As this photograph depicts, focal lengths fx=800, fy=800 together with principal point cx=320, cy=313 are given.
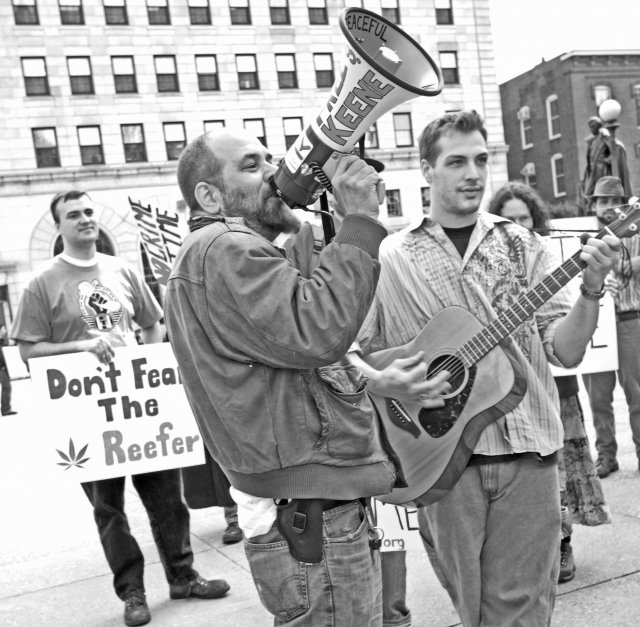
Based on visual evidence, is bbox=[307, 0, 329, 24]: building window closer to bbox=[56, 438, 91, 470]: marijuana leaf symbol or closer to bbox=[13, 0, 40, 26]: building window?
bbox=[13, 0, 40, 26]: building window

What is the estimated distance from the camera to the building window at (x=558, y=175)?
41.1 metres

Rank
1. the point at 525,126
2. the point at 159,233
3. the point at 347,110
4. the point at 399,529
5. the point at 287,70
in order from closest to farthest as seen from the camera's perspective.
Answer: the point at 347,110
the point at 399,529
the point at 159,233
the point at 287,70
the point at 525,126

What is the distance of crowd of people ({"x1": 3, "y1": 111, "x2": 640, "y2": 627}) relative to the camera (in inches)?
76.8

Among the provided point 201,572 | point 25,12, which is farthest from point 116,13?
point 201,572

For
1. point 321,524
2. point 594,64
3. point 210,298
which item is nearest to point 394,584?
point 321,524

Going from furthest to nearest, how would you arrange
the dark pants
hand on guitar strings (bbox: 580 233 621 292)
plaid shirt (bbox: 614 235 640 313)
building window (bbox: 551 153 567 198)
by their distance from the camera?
building window (bbox: 551 153 567 198) → the dark pants → plaid shirt (bbox: 614 235 640 313) → hand on guitar strings (bbox: 580 233 621 292)

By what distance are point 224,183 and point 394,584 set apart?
2.26m

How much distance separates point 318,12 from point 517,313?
37201 mm

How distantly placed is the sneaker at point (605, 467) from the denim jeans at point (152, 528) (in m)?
3.16

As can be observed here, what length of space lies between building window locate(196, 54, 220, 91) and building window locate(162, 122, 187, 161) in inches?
80.3

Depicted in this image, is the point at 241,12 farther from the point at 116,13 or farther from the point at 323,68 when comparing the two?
the point at 116,13

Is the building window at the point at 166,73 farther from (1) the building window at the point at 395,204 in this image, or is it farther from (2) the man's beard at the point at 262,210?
(2) the man's beard at the point at 262,210

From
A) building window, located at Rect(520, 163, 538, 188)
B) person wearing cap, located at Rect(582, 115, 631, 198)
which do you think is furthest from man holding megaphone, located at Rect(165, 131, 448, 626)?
building window, located at Rect(520, 163, 538, 188)

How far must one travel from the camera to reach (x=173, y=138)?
35.3 meters
